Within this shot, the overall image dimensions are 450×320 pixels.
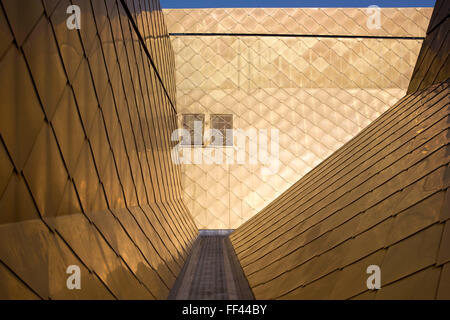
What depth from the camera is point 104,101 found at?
3.83 m

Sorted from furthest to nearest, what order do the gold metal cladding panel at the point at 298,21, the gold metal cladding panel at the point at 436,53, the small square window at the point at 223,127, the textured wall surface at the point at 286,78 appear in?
the gold metal cladding panel at the point at 298,21 → the small square window at the point at 223,127 → the textured wall surface at the point at 286,78 → the gold metal cladding panel at the point at 436,53

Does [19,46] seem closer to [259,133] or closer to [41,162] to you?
[41,162]

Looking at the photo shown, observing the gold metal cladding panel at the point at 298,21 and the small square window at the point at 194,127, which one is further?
the gold metal cladding panel at the point at 298,21

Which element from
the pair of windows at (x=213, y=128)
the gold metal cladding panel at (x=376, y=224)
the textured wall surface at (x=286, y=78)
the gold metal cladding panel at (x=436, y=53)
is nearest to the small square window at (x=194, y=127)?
the pair of windows at (x=213, y=128)

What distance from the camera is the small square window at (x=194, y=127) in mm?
12781

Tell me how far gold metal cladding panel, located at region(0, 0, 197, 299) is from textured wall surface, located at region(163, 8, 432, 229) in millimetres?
7440

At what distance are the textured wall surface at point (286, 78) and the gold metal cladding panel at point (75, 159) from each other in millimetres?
7440

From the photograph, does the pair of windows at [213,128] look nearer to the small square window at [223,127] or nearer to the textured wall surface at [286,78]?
the small square window at [223,127]

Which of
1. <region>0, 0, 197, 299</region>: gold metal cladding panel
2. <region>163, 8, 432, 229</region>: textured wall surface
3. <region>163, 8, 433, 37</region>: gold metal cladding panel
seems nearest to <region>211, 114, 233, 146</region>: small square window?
<region>163, 8, 432, 229</region>: textured wall surface

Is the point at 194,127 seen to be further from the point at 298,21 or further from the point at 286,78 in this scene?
the point at 298,21

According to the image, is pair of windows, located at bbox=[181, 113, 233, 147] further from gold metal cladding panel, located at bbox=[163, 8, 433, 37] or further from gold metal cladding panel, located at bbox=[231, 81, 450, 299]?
gold metal cladding panel, located at bbox=[231, 81, 450, 299]

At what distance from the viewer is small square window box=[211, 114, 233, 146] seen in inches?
506

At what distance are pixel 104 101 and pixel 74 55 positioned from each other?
0.82 metres

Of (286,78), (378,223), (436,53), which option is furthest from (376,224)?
(286,78)
